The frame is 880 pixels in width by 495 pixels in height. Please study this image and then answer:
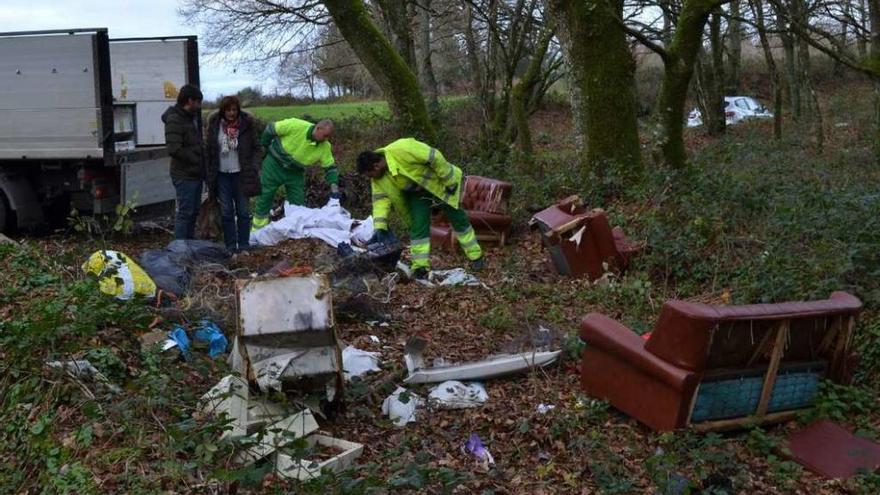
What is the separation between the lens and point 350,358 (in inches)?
231

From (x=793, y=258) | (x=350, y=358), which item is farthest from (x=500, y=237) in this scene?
(x=350, y=358)

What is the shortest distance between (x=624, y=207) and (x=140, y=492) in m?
7.25

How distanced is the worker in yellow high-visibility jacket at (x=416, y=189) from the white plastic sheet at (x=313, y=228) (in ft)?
4.35

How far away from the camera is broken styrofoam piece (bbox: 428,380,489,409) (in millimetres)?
5402

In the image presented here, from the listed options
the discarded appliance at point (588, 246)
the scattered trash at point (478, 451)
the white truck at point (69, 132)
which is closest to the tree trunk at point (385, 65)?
the white truck at point (69, 132)

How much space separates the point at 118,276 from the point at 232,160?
10.9 feet

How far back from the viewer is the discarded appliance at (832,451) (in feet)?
15.1

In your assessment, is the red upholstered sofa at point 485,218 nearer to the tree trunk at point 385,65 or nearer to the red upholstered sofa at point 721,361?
the tree trunk at point 385,65

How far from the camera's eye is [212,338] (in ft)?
19.1

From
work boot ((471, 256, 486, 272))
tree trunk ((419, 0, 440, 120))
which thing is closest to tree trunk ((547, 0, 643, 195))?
work boot ((471, 256, 486, 272))

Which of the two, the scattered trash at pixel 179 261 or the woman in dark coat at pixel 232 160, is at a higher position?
the woman in dark coat at pixel 232 160

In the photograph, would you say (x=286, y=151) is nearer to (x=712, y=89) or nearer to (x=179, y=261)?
(x=179, y=261)

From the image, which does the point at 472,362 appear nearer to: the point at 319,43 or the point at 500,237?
the point at 500,237

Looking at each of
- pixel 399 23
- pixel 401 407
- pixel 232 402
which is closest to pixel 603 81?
pixel 401 407
